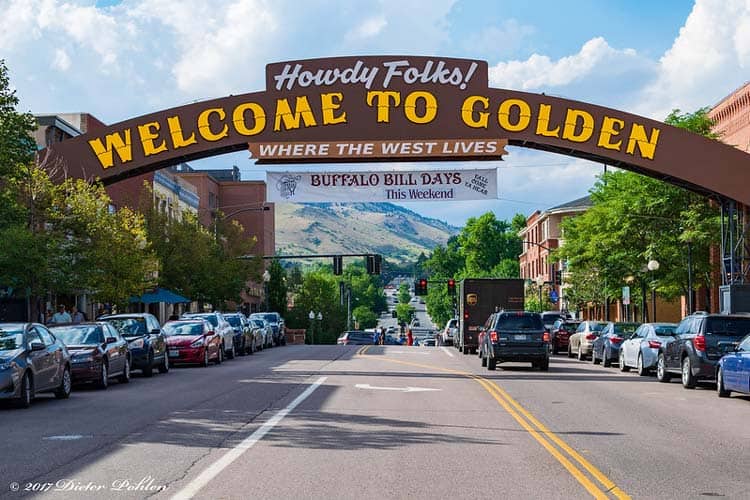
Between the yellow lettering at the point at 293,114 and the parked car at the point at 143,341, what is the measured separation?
7.32 meters

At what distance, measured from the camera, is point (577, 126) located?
110ft

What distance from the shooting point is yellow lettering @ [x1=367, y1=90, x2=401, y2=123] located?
33875 millimetres

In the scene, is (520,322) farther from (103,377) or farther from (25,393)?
(25,393)

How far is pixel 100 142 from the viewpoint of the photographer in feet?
112

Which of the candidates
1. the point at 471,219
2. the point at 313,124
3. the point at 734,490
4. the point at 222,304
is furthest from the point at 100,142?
the point at 471,219

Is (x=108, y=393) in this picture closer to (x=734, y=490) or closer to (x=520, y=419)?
(x=520, y=419)

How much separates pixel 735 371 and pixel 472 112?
47.9ft

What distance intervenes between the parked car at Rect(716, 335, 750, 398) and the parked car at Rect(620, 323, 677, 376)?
5748 mm

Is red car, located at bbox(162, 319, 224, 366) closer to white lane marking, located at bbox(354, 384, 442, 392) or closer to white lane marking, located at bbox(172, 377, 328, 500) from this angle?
white lane marking, located at bbox(354, 384, 442, 392)

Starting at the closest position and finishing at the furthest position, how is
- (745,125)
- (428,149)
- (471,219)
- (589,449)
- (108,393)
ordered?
1. (589,449)
2. (108,393)
3. (428,149)
4. (745,125)
5. (471,219)

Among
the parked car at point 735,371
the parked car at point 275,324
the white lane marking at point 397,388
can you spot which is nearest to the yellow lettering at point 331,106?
the white lane marking at point 397,388

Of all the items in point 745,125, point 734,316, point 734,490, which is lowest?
point 734,490

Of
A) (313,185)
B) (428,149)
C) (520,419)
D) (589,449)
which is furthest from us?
(313,185)

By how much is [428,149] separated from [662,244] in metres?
17.7
